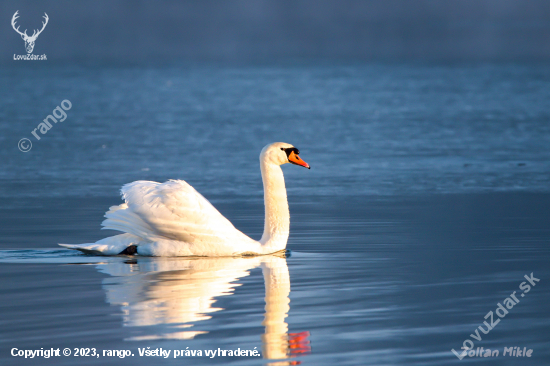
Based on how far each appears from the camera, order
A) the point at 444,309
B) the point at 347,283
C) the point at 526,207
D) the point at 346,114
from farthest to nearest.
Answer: the point at 346,114
the point at 526,207
the point at 347,283
the point at 444,309

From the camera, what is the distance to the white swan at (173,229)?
10336mm

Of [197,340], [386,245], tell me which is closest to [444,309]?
[197,340]

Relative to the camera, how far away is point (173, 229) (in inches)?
408

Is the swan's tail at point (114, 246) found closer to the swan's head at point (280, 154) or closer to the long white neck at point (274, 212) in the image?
the long white neck at point (274, 212)

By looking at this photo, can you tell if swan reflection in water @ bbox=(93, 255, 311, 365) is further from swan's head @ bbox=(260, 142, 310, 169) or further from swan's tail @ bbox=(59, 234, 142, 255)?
swan's head @ bbox=(260, 142, 310, 169)

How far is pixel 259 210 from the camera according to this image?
14.1m

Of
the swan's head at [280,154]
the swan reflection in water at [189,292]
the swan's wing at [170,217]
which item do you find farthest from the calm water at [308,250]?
the swan's head at [280,154]

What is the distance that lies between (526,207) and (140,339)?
29.4ft

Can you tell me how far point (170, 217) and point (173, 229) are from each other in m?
0.15

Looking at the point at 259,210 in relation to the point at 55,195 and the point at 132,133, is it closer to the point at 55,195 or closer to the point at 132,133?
the point at 55,195

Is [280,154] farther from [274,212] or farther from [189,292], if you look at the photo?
[189,292]

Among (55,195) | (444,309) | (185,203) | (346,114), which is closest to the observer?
(444,309)

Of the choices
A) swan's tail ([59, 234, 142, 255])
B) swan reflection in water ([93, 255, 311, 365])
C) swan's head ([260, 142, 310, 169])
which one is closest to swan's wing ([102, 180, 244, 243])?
swan's tail ([59, 234, 142, 255])

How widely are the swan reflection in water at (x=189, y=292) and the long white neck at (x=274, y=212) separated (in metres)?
0.19
